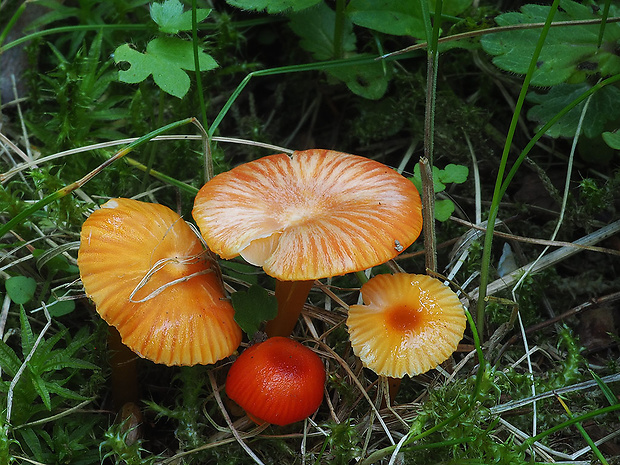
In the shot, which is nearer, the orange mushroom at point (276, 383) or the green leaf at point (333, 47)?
the orange mushroom at point (276, 383)

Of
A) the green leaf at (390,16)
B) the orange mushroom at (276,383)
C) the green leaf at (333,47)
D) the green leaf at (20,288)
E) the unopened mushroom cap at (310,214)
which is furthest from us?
the green leaf at (333,47)

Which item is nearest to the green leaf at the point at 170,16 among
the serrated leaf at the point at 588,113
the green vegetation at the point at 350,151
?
the green vegetation at the point at 350,151

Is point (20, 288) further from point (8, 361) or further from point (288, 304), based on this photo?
point (288, 304)

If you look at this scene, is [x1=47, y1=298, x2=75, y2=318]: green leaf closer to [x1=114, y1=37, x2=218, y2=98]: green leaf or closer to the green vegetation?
the green vegetation

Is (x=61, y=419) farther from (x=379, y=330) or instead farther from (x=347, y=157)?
(x=347, y=157)

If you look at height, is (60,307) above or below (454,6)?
below

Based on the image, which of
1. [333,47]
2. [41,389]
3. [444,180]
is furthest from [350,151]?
[41,389]

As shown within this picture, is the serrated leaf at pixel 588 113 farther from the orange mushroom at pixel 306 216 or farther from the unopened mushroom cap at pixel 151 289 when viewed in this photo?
the unopened mushroom cap at pixel 151 289

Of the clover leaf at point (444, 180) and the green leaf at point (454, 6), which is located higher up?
the green leaf at point (454, 6)
